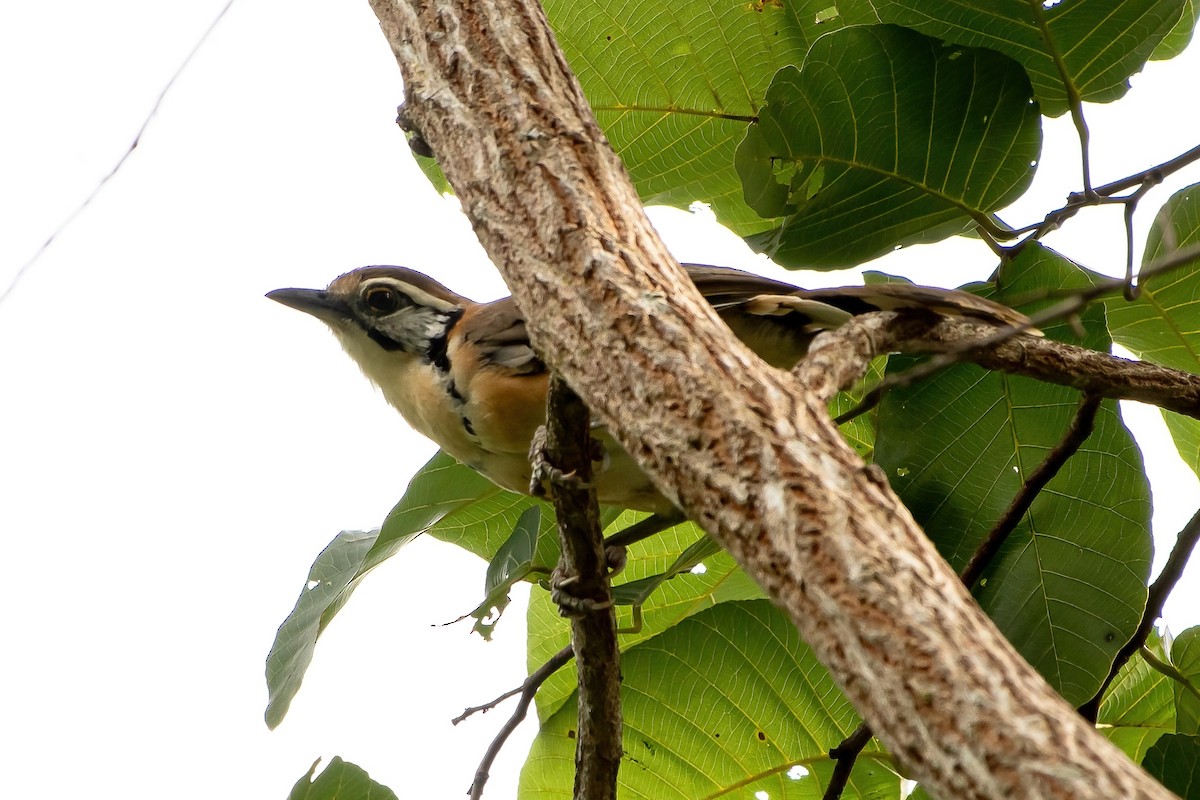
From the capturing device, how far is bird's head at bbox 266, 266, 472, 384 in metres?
4.10

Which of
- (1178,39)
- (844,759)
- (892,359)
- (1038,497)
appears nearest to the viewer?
(844,759)

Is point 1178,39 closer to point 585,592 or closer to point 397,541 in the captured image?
point 585,592

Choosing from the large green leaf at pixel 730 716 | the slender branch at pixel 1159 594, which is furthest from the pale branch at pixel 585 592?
the slender branch at pixel 1159 594

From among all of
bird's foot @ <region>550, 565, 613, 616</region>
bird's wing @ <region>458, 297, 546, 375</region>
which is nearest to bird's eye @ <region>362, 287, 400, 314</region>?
bird's wing @ <region>458, 297, 546, 375</region>

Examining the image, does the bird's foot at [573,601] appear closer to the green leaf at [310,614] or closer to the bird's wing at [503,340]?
the green leaf at [310,614]

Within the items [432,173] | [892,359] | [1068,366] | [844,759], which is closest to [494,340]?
[432,173]

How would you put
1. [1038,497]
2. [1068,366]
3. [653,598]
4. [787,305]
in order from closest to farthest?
1. [1068,366]
2. [1038,497]
3. [787,305]
4. [653,598]

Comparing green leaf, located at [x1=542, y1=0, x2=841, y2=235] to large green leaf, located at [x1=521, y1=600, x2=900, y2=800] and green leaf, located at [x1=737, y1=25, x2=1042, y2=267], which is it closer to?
green leaf, located at [x1=737, y1=25, x2=1042, y2=267]

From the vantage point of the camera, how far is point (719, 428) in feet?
5.35

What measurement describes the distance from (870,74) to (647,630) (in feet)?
6.43

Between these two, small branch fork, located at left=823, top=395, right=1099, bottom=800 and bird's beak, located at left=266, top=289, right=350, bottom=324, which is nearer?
small branch fork, located at left=823, top=395, right=1099, bottom=800

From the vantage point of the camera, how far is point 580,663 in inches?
100

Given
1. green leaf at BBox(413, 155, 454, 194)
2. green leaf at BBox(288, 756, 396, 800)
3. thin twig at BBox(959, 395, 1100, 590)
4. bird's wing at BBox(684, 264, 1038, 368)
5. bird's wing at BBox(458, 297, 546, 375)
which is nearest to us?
thin twig at BBox(959, 395, 1100, 590)

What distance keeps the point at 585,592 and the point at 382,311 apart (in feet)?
6.77
